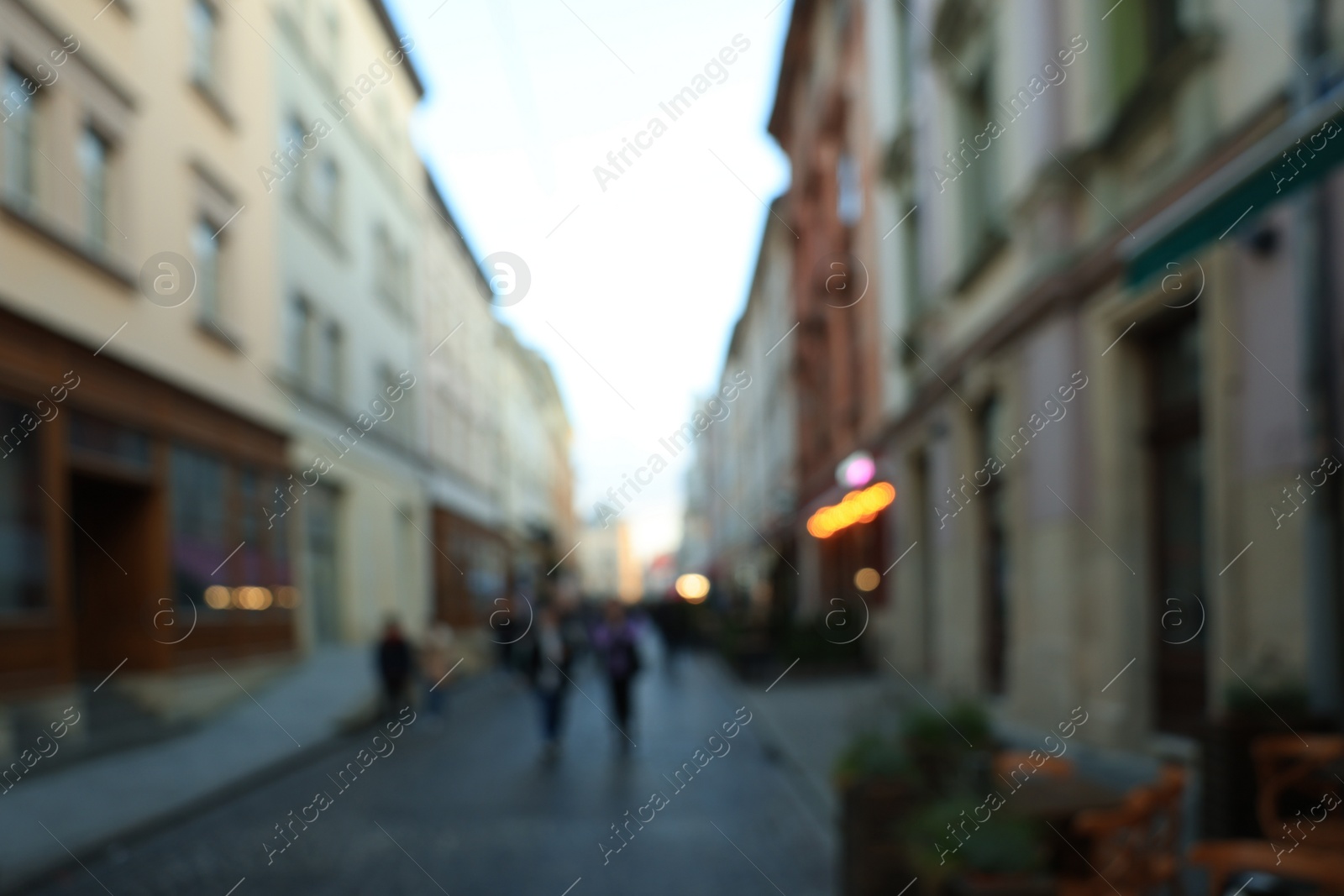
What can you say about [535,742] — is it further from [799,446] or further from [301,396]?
[799,446]

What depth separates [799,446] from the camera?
121 feet

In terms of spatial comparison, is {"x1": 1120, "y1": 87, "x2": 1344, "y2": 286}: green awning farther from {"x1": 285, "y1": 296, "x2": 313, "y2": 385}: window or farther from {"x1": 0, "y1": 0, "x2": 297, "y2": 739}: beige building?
{"x1": 285, "y1": 296, "x2": 313, "y2": 385}: window

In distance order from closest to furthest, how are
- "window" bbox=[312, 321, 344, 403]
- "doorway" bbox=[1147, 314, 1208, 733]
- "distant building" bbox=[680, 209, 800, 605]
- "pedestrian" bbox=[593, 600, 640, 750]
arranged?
"doorway" bbox=[1147, 314, 1208, 733] → "pedestrian" bbox=[593, 600, 640, 750] → "window" bbox=[312, 321, 344, 403] → "distant building" bbox=[680, 209, 800, 605]

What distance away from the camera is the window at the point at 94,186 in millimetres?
14602

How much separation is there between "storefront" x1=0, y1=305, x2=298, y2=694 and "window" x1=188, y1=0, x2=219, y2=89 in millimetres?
4910

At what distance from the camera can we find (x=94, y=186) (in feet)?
49.3

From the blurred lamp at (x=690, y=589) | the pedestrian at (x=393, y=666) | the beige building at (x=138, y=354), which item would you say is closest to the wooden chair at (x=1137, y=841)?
the beige building at (x=138, y=354)

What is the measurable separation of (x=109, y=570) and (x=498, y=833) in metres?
9.73

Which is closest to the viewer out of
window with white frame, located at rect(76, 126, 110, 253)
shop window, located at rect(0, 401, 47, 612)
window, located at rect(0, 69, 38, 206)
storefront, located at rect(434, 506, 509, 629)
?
shop window, located at rect(0, 401, 47, 612)

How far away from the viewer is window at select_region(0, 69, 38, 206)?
1287cm

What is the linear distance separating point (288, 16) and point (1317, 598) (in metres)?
20.5

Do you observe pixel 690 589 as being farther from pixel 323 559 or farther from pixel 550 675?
pixel 550 675

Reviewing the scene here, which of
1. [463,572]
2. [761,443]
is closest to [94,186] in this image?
[463,572]

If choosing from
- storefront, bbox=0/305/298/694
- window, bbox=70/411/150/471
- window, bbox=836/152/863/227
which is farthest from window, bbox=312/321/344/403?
window, bbox=836/152/863/227
